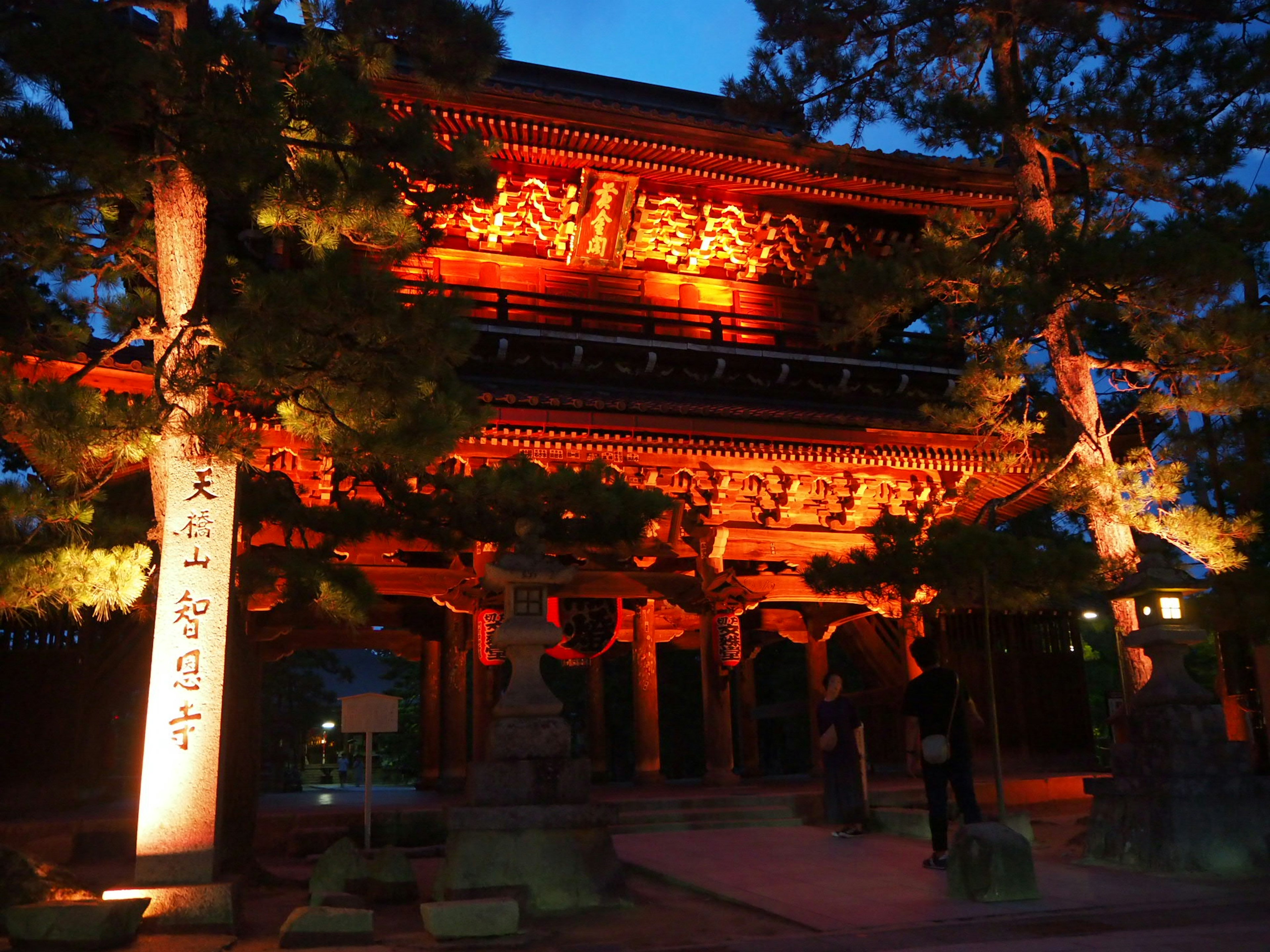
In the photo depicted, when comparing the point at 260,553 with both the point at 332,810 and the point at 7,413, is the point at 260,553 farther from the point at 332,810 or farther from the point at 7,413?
the point at 332,810

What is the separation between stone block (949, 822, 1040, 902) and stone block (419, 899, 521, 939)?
278 centimetres

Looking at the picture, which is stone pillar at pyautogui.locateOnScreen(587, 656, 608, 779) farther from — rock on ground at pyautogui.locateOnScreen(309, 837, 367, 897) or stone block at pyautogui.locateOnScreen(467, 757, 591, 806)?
stone block at pyautogui.locateOnScreen(467, 757, 591, 806)

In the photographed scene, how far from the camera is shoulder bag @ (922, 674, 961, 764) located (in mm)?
7000

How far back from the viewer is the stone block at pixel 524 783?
6559 mm

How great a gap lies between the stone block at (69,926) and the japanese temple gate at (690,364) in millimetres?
5460

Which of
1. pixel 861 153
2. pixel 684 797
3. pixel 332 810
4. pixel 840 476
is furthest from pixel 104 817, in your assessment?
pixel 861 153

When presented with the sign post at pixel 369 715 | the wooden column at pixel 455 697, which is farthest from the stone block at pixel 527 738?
the wooden column at pixel 455 697

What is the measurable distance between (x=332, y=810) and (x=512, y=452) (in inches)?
198

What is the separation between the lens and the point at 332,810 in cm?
1198

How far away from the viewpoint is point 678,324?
13.2 meters

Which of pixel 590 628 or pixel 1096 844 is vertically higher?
pixel 590 628

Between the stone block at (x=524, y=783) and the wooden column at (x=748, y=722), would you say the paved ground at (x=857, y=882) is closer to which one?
the stone block at (x=524, y=783)

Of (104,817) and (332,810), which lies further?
(332,810)

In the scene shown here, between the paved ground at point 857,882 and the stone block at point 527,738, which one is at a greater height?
the stone block at point 527,738
